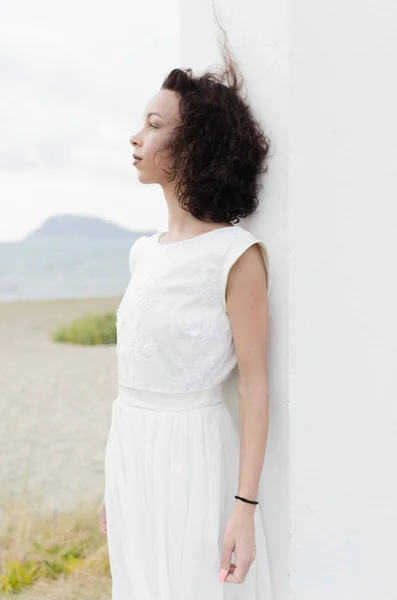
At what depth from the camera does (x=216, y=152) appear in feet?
4.37

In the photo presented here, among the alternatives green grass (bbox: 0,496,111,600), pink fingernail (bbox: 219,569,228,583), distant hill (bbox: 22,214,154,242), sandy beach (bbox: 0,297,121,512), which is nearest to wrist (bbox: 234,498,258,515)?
pink fingernail (bbox: 219,569,228,583)

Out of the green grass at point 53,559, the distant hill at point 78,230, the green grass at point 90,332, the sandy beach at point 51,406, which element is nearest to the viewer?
the green grass at point 53,559

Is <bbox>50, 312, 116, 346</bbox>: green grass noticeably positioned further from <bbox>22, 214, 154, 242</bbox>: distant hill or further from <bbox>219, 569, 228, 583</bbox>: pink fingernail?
<bbox>219, 569, 228, 583</bbox>: pink fingernail

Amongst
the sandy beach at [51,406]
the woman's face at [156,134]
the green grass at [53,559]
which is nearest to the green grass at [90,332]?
the sandy beach at [51,406]

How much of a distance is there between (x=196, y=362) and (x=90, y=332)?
4.55 m

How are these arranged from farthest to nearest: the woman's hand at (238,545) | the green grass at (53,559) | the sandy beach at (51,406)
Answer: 1. the sandy beach at (51,406)
2. the green grass at (53,559)
3. the woman's hand at (238,545)

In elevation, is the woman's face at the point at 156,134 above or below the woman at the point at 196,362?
above

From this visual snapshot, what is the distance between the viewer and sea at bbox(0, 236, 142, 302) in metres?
5.36

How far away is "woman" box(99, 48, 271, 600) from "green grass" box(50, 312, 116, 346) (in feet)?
14.3

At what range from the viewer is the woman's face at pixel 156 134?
1.36m

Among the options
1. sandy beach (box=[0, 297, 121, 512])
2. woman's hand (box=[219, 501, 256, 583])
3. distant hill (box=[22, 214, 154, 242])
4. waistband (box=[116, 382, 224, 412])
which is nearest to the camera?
woman's hand (box=[219, 501, 256, 583])

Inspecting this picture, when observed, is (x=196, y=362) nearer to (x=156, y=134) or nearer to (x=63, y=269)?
(x=156, y=134)

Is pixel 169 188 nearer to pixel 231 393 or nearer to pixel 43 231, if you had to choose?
pixel 231 393

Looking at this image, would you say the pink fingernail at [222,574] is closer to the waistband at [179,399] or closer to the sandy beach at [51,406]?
the waistband at [179,399]
